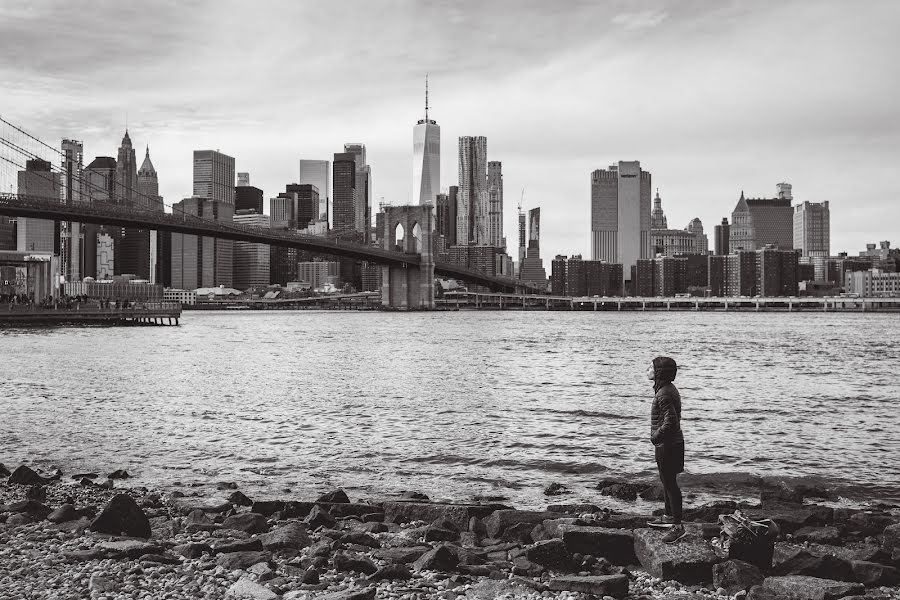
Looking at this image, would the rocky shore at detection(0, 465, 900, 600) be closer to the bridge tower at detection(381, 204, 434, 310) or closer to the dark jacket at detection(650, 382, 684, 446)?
the dark jacket at detection(650, 382, 684, 446)

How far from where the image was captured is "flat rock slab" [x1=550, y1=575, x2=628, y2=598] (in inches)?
238

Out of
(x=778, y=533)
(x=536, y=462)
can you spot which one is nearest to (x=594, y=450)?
(x=536, y=462)

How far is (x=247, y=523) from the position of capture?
7.96 m

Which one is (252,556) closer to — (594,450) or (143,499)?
(143,499)

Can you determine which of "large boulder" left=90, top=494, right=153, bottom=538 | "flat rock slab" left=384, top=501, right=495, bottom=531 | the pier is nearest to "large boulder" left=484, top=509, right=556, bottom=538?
"flat rock slab" left=384, top=501, right=495, bottom=531

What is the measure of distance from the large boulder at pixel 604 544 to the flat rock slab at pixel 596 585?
23.6 inches

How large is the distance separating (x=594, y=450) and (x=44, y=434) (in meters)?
9.59

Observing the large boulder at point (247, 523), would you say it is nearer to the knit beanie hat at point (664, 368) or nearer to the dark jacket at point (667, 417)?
the dark jacket at point (667, 417)

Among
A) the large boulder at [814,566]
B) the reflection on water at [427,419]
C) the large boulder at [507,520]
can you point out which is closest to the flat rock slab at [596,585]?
the large boulder at [814,566]

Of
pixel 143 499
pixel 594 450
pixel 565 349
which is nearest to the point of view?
pixel 143 499

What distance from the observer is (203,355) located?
35750 millimetres

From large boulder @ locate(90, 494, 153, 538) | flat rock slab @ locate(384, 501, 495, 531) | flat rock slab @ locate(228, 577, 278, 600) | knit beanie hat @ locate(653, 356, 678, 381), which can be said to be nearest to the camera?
flat rock slab @ locate(228, 577, 278, 600)

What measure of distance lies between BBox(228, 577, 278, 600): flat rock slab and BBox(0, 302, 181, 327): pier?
57946 mm

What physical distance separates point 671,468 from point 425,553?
234 cm
